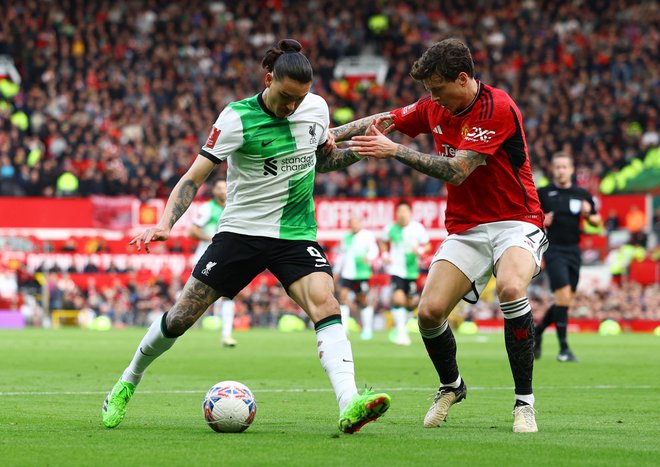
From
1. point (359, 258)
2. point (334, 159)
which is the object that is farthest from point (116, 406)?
point (359, 258)

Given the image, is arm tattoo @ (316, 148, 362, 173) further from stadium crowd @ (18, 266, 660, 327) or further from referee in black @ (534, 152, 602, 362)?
stadium crowd @ (18, 266, 660, 327)

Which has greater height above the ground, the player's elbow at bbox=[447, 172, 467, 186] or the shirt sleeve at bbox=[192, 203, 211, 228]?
the player's elbow at bbox=[447, 172, 467, 186]

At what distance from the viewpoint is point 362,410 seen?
7.23 meters

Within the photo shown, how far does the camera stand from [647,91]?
40.3 meters

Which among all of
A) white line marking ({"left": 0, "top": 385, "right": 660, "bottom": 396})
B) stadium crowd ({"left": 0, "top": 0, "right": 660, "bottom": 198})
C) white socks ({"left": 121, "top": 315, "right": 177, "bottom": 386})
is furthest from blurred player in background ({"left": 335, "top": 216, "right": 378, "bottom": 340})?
white socks ({"left": 121, "top": 315, "right": 177, "bottom": 386})

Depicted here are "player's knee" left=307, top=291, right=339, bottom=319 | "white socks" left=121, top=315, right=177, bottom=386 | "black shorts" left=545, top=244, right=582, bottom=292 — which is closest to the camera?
"player's knee" left=307, top=291, right=339, bottom=319

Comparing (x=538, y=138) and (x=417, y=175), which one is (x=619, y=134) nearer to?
(x=538, y=138)

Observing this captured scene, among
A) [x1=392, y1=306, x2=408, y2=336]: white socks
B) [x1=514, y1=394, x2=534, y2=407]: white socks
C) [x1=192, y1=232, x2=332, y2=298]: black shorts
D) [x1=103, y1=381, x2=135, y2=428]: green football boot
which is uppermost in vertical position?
[x1=192, y1=232, x2=332, y2=298]: black shorts

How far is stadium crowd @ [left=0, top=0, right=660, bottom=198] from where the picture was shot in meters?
36.8

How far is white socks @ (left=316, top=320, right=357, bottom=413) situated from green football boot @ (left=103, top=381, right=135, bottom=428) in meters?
1.41

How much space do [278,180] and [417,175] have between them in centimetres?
2925

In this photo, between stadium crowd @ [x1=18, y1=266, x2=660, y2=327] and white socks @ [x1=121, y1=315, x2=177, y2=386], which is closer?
white socks @ [x1=121, y1=315, x2=177, y2=386]

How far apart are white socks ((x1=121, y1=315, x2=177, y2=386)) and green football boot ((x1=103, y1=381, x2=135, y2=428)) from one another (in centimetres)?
10

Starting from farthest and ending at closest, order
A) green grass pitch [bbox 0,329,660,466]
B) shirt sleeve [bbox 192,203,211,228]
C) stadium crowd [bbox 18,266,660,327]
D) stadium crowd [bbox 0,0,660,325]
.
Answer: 1. stadium crowd [bbox 0,0,660,325]
2. stadium crowd [bbox 18,266,660,327]
3. shirt sleeve [bbox 192,203,211,228]
4. green grass pitch [bbox 0,329,660,466]
